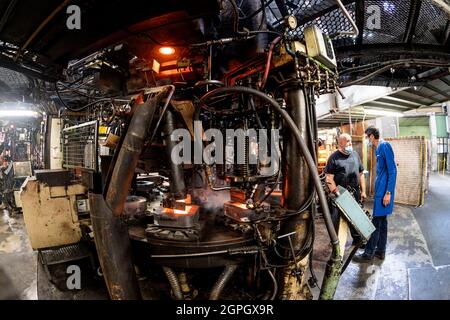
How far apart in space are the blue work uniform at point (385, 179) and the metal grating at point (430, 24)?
2.00 meters

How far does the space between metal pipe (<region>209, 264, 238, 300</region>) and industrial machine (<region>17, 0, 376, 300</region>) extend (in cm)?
2

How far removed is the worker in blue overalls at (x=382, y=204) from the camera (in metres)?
4.59

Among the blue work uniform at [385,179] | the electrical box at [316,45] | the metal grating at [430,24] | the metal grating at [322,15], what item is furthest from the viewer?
the blue work uniform at [385,179]

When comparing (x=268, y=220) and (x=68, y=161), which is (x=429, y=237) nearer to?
(x=268, y=220)

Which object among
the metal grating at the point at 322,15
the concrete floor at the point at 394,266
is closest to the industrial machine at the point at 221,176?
the metal grating at the point at 322,15

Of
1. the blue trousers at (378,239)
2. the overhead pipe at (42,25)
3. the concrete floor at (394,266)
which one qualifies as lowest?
the concrete floor at (394,266)

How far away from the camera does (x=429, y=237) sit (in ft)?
18.5

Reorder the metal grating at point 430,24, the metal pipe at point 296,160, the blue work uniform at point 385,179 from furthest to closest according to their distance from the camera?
the blue work uniform at point 385,179 < the metal grating at point 430,24 < the metal pipe at point 296,160

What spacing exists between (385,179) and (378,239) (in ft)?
4.07

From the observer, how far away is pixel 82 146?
4.05 metres

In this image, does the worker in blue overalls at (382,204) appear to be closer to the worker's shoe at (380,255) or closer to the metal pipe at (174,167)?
the worker's shoe at (380,255)

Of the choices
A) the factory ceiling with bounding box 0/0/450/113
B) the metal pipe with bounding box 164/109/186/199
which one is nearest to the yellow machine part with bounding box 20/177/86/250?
the metal pipe with bounding box 164/109/186/199

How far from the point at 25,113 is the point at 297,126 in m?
10.9

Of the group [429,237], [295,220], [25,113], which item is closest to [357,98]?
[429,237]
